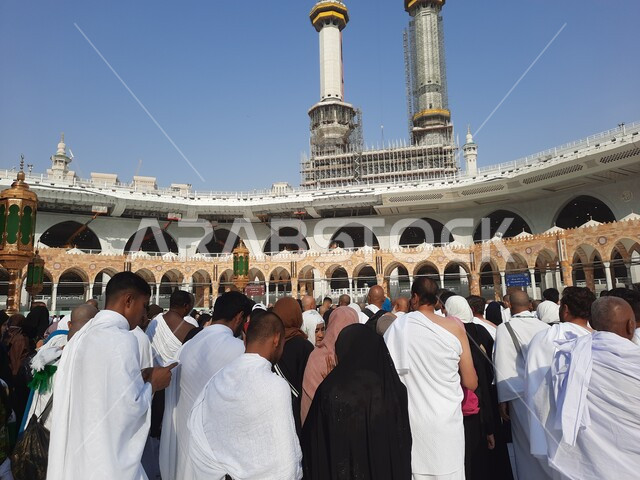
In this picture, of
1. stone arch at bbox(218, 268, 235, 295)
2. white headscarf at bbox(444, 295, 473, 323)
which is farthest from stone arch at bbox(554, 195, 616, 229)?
white headscarf at bbox(444, 295, 473, 323)

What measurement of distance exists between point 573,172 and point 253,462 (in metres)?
28.7

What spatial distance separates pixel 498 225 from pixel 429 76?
2396cm

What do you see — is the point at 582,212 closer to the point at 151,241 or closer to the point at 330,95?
the point at 330,95

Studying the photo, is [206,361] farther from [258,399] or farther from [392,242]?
[392,242]

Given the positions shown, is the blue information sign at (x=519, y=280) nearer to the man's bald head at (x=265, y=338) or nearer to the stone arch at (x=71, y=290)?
the man's bald head at (x=265, y=338)

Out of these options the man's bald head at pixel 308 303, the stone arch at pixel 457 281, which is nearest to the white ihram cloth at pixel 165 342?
the man's bald head at pixel 308 303

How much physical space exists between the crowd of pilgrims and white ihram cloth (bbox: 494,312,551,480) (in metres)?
0.02

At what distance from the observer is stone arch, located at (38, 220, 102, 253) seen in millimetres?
34062

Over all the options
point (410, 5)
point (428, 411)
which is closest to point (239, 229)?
point (428, 411)

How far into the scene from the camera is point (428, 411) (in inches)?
104

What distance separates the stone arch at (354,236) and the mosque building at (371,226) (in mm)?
132

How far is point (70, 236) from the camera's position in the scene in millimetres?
35281

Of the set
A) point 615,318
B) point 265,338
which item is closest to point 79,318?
point 265,338

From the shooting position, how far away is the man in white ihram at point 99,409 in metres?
1.98
